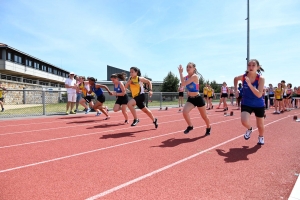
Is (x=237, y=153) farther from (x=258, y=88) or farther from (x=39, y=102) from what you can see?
(x=39, y=102)

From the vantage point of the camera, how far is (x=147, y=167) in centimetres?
360

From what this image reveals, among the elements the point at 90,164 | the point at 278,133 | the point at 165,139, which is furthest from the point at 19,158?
the point at 278,133

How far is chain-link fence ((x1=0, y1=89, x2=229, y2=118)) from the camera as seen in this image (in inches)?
480

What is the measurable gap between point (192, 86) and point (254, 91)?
1.71 metres

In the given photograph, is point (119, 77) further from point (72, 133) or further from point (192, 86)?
point (192, 86)

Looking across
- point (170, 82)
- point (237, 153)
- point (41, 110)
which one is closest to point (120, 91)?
point (237, 153)

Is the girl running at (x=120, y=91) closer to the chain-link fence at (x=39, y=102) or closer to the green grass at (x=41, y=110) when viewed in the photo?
the chain-link fence at (x=39, y=102)

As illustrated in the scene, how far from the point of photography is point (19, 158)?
13.6ft

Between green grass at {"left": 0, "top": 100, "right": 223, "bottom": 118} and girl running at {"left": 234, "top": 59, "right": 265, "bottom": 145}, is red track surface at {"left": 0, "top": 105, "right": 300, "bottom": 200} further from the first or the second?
green grass at {"left": 0, "top": 100, "right": 223, "bottom": 118}

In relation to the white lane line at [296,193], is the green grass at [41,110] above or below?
above

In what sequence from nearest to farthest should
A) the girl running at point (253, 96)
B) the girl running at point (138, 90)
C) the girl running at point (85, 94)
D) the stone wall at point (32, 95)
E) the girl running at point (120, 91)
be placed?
the girl running at point (253, 96)
the girl running at point (138, 90)
the girl running at point (120, 91)
the girl running at point (85, 94)
the stone wall at point (32, 95)

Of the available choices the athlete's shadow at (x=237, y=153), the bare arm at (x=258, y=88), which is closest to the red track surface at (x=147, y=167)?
the athlete's shadow at (x=237, y=153)

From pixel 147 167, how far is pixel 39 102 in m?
11.4

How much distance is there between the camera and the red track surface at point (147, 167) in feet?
8.91
